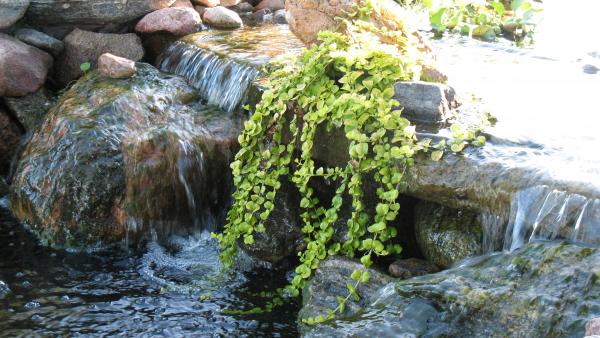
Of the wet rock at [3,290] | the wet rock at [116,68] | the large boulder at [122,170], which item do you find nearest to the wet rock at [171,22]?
the wet rock at [116,68]

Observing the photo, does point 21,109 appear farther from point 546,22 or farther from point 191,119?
point 546,22

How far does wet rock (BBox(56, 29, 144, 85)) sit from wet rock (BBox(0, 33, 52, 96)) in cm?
31

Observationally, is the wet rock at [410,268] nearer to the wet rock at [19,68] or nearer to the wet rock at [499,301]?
the wet rock at [499,301]

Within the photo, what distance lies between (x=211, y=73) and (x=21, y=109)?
210 cm

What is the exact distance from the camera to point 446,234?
4.50 m

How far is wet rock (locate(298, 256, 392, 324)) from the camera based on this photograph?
421 centimetres

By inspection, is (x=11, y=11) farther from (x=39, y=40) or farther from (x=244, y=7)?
(x=244, y=7)

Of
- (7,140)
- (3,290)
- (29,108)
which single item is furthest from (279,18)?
(3,290)

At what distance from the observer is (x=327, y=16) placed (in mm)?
5629

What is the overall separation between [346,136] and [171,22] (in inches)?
169

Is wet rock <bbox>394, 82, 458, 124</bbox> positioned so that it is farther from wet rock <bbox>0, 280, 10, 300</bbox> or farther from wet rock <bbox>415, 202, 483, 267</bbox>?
wet rock <bbox>0, 280, 10, 300</bbox>

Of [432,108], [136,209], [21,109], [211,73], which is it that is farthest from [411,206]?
[21,109]

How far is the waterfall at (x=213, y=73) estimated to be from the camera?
656cm

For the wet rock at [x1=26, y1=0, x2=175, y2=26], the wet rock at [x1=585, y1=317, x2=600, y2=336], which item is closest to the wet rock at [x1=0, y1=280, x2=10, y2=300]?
the wet rock at [x1=26, y1=0, x2=175, y2=26]
